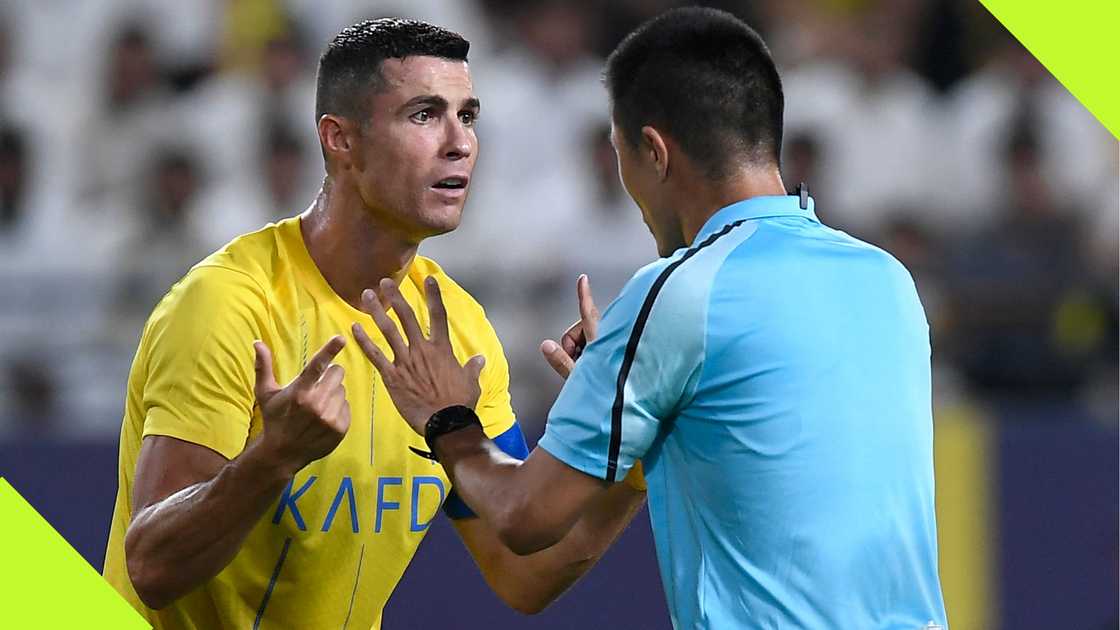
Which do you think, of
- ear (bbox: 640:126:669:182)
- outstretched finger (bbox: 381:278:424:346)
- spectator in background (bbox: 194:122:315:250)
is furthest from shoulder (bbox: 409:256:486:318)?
spectator in background (bbox: 194:122:315:250)

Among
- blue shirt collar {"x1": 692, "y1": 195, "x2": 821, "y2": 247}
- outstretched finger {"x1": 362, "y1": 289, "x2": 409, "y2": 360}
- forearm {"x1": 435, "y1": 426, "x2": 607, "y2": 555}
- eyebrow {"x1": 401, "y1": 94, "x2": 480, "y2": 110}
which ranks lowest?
forearm {"x1": 435, "y1": 426, "x2": 607, "y2": 555}

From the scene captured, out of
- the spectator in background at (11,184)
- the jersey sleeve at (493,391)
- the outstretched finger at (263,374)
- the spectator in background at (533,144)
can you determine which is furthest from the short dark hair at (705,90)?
the spectator in background at (11,184)

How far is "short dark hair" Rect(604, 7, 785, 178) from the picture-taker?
118 inches

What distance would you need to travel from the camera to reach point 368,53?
376 centimetres

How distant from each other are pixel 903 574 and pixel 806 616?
0.21 m

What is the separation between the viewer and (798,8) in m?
8.66

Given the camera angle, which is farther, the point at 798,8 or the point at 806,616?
the point at 798,8

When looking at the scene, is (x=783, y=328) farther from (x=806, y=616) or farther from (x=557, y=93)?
(x=557, y=93)

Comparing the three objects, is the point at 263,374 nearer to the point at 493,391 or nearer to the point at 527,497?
the point at 527,497

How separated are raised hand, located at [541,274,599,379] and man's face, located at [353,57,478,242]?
34cm

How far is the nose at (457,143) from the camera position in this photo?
3.70 meters

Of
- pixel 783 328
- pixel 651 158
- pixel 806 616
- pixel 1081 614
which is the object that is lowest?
pixel 1081 614

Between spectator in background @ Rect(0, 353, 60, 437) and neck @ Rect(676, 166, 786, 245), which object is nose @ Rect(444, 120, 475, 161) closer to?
neck @ Rect(676, 166, 786, 245)

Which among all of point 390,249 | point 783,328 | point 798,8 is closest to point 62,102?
point 798,8
